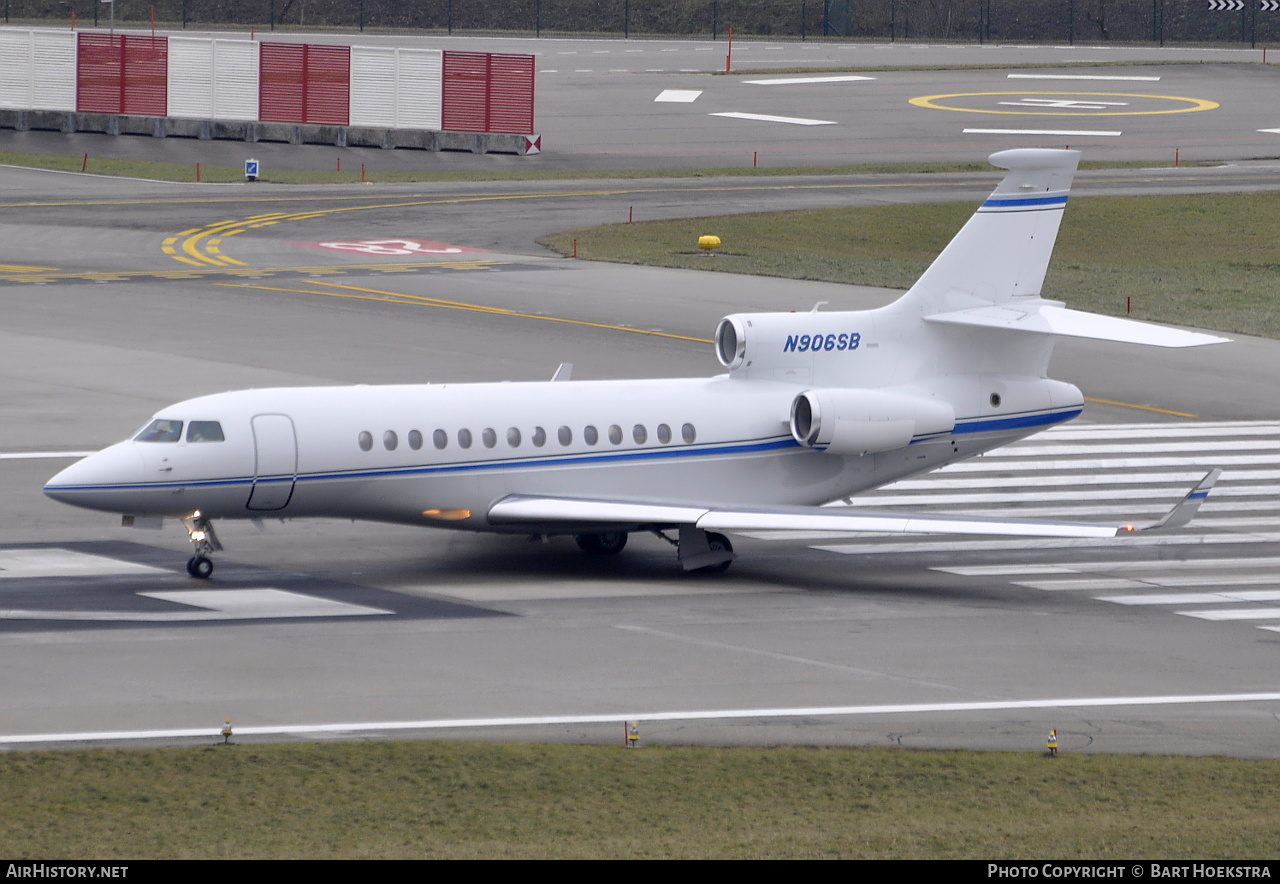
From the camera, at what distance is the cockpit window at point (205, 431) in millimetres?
28766

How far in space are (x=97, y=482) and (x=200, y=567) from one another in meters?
2.32

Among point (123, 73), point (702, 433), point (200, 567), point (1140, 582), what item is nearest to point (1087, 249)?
point (1140, 582)

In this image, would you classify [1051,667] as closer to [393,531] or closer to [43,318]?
[393,531]

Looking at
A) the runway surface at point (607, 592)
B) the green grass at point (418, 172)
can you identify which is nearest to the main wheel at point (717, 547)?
the runway surface at point (607, 592)

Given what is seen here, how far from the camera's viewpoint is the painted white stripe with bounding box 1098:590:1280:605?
2966 centimetres

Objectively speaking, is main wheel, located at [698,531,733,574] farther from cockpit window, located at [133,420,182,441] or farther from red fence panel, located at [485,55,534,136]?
red fence panel, located at [485,55,534,136]

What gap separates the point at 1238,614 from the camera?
94.9ft

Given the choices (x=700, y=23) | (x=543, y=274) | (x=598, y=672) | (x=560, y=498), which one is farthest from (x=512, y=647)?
(x=700, y=23)

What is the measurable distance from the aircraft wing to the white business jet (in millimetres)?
48

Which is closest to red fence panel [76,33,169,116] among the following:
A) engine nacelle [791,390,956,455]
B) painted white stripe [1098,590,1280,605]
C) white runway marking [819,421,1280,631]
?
white runway marking [819,421,1280,631]

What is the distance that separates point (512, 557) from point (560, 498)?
199 cm

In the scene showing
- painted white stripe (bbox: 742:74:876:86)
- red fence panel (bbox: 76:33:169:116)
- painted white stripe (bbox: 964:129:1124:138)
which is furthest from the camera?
painted white stripe (bbox: 742:74:876:86)

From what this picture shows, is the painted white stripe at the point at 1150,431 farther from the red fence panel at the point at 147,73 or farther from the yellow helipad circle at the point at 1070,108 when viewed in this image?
the yellow helipad circle at the point at 1070,108

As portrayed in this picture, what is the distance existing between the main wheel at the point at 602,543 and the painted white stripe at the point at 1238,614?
372 inches
